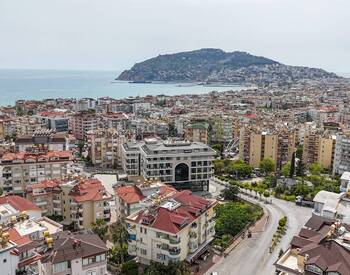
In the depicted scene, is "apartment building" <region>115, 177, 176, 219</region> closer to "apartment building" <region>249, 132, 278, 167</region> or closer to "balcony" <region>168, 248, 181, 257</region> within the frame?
"balcony" <region>168, 248, 181, 257</region>

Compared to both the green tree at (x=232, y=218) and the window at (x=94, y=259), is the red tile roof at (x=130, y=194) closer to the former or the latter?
the green tree at (x=232, y=218)

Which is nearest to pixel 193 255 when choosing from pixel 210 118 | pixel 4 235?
pixel 4 235

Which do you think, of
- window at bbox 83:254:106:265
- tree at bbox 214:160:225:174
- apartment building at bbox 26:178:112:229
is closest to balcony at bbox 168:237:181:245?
window at bbox 83:254:106:265

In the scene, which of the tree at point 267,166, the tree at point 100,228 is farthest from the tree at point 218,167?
the tree at point 100,228

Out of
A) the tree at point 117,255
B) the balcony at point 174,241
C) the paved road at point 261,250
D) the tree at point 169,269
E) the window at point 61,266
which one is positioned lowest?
the paved road at point 261,250

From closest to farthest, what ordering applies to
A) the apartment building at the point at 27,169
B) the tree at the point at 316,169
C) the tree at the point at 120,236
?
the tree at the point at 120,236 → the apartment building at the point at 27,169 → the tree at the point at 316,169

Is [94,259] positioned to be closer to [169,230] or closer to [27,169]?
[169,230]

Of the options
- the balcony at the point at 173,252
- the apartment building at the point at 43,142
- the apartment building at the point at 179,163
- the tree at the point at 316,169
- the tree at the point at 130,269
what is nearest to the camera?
the balcony at the point at 173,252
